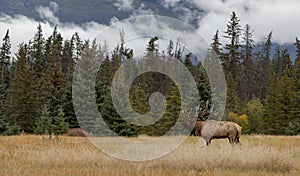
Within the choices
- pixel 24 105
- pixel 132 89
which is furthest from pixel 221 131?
pixel 24 105

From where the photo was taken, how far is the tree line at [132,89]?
29056mm

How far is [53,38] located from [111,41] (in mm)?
61163

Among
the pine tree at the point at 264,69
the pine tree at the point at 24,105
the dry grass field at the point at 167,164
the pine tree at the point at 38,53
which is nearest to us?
the dry grass field at the point at 167,164

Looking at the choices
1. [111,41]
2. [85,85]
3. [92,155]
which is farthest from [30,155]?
[85,85]

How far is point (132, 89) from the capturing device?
39.8 m

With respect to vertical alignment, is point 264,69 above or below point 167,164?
above

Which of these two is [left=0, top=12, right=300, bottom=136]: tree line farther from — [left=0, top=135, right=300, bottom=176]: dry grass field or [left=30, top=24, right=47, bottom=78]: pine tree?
[left=0, top=135, right=300, bottom=176]: dry grass field

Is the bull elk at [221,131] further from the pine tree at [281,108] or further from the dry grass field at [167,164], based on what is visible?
the pine tree at [281,108]

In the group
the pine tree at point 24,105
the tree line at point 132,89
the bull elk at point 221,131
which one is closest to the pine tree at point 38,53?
the tree line at point 132,89

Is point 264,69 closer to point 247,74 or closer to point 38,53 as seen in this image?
point 247,74

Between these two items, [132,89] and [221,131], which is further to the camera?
[132,89]

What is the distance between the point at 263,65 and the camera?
7538 cm

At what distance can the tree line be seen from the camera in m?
29.1

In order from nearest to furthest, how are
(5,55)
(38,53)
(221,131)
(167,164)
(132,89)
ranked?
(167,164), (221,131), (132,89), (38,53), (5,55)
